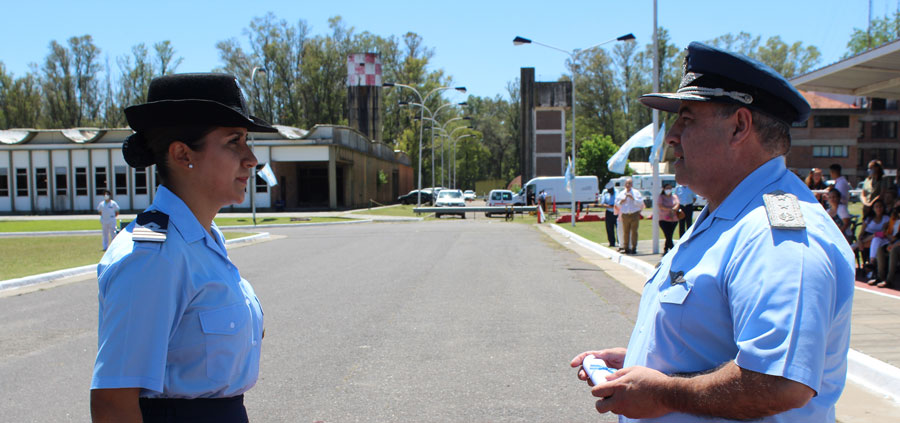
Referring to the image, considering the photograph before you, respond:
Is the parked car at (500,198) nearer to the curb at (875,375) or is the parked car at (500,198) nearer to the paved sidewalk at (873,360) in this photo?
the paved sidewalk at (873,360)

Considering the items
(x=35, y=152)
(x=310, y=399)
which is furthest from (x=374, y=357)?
(x=35, y=152)

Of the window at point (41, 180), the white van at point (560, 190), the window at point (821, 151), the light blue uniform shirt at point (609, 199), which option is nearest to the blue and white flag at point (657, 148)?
the light blue uniform shirt at point (609, 199)

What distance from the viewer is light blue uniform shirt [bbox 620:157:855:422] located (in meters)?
1.55

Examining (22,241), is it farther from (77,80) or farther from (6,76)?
(6,76)

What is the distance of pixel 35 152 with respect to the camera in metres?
48.5

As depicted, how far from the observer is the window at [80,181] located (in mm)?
48656

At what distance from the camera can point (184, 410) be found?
1949mm

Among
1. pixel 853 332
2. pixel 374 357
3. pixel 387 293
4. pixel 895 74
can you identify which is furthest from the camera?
pixel 895 74

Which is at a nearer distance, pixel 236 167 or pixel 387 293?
pixel 236 167

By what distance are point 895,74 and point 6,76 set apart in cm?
8902

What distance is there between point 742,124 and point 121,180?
5350cm

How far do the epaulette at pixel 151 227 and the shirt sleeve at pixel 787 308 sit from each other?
1648 millimetres

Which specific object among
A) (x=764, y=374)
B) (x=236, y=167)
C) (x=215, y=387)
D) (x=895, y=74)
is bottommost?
(x=215, y=387)

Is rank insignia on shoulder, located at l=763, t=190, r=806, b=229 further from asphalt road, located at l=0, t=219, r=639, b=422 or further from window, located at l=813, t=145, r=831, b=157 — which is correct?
window, located at l=813, t=145, r=831, b=157
